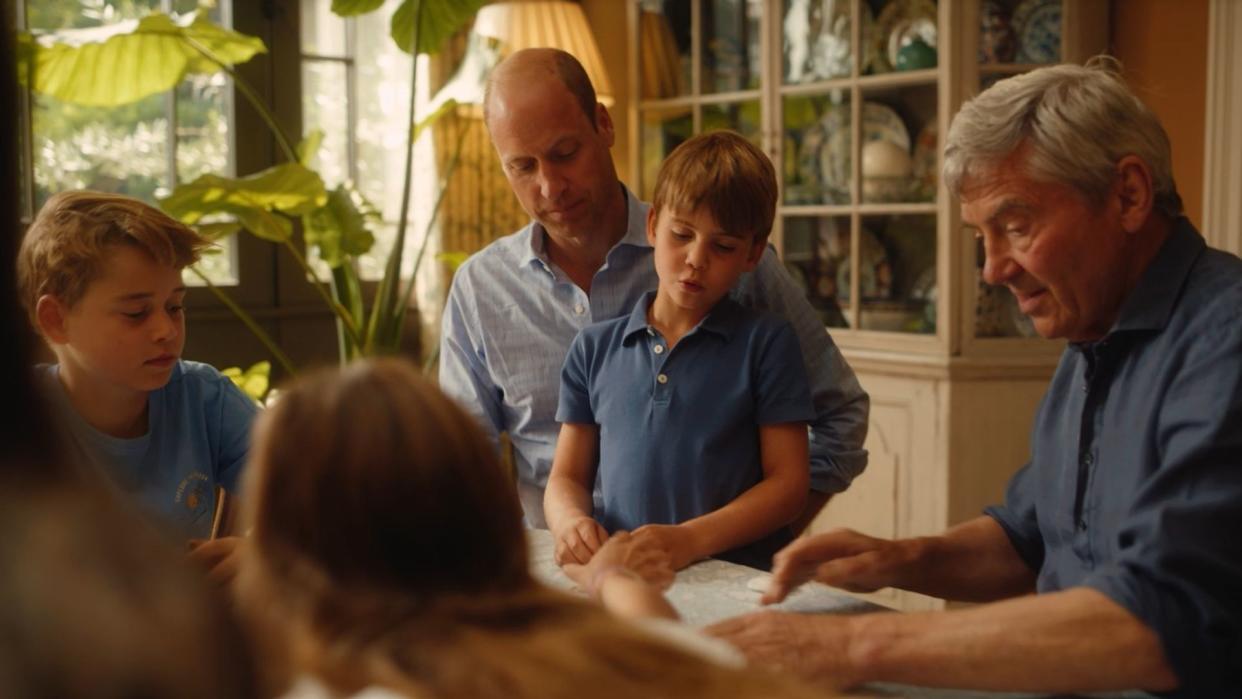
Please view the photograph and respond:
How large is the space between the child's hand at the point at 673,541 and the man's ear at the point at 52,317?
33.5 inches

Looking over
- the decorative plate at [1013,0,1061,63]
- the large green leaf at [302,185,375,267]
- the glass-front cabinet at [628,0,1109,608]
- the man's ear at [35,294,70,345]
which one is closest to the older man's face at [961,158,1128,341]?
the man's ear at [35,294,70,345]

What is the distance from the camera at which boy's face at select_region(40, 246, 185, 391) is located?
1.68m

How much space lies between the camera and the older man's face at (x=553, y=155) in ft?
6.64

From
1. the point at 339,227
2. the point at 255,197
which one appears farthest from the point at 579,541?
the point at 339,227

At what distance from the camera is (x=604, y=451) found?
1761 millimetres

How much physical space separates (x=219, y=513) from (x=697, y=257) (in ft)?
2.63

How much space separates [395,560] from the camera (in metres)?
0.78

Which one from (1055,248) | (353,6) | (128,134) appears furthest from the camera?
(128,134)

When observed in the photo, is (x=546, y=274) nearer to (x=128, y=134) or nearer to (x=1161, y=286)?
(x=1161, y=286)

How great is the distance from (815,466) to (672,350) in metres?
0.32

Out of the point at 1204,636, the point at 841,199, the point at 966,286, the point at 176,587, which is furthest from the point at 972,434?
the point at 176,587

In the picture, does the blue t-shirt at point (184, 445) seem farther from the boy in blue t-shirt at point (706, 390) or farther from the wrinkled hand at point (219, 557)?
the boy in blue t-shirt at point (706, 390)

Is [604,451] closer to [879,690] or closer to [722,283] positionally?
[722,283]

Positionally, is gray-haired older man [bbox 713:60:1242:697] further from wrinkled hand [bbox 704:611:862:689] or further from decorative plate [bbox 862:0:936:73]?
decorative plate [bbox 862:0:936:73]
